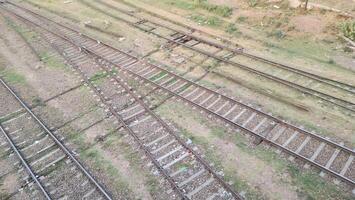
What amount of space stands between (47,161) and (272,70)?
10.4m

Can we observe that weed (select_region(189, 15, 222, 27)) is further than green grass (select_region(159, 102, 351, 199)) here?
Yes

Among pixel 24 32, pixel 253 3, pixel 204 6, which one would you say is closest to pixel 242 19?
pixel 253 3

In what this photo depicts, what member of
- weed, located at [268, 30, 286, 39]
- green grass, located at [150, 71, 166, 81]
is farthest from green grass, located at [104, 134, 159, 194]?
weed, located at [268, 30, 286, 39]

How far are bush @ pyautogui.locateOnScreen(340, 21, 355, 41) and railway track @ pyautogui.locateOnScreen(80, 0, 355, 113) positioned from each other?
5.10m

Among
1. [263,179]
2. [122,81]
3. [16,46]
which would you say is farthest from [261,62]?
[16,46]

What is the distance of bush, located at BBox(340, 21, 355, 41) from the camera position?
62.6ft

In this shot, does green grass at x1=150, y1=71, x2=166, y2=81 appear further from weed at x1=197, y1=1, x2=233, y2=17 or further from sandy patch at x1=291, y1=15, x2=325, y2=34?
sandy patch at x1=291, y1=15, x2=325, y2=34

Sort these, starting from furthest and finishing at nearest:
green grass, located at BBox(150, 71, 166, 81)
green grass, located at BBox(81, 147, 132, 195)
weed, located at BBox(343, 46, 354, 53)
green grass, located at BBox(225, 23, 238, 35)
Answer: green grass, located at BBox(225, 23, 238, 35), weed, located at BBox(343, 46, 354, 53), green grass, located at BBox(150, 71, 166, 81), green grass, located at BBox(81, 147, 132, 195)

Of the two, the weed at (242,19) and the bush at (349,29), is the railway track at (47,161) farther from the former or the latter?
the bush at (349,29)

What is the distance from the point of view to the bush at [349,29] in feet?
62.6

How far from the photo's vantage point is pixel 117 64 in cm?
1775

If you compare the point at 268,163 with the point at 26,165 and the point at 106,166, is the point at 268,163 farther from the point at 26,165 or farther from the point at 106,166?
the point at 26,165

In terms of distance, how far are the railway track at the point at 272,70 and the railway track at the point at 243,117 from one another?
2.56m

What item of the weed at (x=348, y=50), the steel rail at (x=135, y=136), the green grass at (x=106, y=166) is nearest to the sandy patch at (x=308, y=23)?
the weed at (x=348, y=50)
